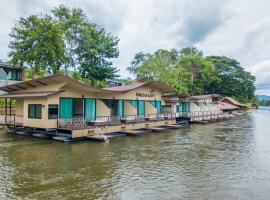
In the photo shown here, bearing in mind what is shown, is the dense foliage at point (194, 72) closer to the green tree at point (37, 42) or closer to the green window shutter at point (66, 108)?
the green tree at point (37, 42)

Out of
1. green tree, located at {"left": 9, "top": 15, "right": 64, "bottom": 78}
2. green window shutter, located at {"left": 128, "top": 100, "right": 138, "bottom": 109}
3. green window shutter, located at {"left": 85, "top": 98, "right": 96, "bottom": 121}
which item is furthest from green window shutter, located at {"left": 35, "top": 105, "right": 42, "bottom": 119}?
green tree, located at {"left": 9, "top": 15, "right": 64, "bottom": 78}

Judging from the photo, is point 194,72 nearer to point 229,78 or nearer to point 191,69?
point 191,69

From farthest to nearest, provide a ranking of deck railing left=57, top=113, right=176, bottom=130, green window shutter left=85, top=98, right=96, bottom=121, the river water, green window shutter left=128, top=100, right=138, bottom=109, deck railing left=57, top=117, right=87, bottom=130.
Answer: green window shutter left=128, top=100, right=138, bottom=109 → green window shutter left=85, top=98, right=96, bottom=121 → deck railing left=57, top=113, right=176, bottom=130 → deck railing left=57, top=117, right=87, bottom=130 → the river water

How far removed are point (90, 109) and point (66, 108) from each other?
2.53m

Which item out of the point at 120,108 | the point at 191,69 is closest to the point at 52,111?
the point at 120,108

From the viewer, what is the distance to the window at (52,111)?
55.7 ft

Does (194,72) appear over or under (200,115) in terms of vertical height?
over

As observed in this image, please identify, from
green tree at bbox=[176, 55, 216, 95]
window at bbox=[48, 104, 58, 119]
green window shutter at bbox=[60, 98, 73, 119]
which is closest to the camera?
window at bbox=[48, 104, 58, 119]

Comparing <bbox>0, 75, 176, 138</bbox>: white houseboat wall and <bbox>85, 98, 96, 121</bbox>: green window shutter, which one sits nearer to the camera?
<bbox>0, 75, 176, 138</bbox>: white houseboat wall

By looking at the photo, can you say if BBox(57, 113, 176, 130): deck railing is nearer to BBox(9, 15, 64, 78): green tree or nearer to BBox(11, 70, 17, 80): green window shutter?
BBox(9, 15, 64, 78): green tree

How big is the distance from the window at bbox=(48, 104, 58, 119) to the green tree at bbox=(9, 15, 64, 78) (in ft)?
35.6

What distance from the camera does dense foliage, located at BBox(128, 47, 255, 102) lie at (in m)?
45.5

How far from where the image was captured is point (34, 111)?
17922mm

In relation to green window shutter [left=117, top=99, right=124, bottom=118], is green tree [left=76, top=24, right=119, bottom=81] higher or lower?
higher
